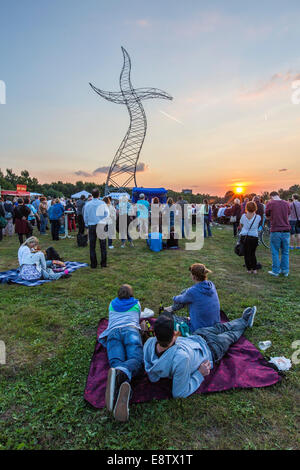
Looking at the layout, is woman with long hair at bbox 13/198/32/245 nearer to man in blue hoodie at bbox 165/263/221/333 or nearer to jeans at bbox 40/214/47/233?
jeans at bbox 40/214/47/233

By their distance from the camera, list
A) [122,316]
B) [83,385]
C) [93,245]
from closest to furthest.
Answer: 1. [83,385]
2. [122,316]
3. [93,245]

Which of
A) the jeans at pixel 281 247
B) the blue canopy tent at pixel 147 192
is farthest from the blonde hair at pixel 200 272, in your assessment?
the blue canopy tent at pixel 147 192

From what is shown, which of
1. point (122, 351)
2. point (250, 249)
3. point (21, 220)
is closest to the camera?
point (122, 351)

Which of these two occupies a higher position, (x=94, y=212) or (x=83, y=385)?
(x=94, y=212)

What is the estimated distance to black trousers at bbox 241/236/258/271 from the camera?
6.89 metres

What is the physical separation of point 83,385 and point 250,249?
5.54 meters

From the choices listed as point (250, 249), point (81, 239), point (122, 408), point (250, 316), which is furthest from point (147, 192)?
point (122, 408)

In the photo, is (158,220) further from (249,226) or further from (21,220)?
(21,220)

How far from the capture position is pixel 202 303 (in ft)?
12.1

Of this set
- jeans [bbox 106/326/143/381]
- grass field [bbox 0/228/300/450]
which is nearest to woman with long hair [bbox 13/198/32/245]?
grass field [bbox 0/228/300/450]

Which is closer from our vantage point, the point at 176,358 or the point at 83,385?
the point at 176,358

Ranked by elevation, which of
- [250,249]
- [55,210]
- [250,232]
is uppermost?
[55,210]

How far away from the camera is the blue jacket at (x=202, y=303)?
12.1 feet
